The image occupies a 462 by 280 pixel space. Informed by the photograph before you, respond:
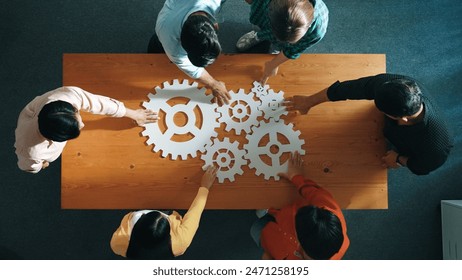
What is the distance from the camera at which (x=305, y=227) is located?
1.40 metres

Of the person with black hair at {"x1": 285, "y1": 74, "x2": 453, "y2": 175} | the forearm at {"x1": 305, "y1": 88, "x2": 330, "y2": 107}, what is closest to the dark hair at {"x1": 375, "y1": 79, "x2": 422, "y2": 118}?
the person with black hair at {"x1": 285, "y1": 74, "x2": 453, "y2": 175}

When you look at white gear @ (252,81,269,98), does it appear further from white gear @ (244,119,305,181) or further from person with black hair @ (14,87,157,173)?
person with black hair @ (14,87,157,173)

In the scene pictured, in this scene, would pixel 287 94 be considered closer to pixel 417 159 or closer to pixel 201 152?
pixel 201 152

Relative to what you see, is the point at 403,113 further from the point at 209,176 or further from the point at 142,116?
the point at 142,116

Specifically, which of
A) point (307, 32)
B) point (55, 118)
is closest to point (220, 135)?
point (307, 32)

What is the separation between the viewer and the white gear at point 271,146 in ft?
5.40

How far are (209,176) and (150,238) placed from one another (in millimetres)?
345

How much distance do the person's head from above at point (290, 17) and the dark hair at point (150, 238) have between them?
2.65 ft

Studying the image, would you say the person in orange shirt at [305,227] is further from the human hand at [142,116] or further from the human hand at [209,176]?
the human hand at [142,116]

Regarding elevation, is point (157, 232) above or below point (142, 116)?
below

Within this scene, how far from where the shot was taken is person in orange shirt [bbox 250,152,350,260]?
1388 millimetres

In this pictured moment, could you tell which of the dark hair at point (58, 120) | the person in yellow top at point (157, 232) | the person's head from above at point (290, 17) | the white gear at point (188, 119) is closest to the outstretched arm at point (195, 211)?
the person in yellow top at point (157, 232)

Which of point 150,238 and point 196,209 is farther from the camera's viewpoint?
point 196,209
